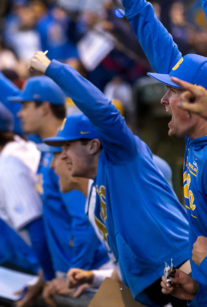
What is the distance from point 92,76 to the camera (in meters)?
7.80

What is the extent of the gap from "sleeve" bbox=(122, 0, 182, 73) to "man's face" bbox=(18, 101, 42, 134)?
1.59 meters

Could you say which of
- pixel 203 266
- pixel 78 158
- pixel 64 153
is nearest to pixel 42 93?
pixel 64 153

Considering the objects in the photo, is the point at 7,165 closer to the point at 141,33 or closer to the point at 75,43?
the point at 141,33

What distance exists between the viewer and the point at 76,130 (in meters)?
3.28

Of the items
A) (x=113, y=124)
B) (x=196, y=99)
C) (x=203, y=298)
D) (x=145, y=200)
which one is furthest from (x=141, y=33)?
(x=203, y=298)

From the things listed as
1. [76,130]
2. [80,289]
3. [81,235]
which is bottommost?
[80,289]

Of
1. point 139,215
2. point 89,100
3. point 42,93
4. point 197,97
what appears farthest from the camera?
point 42,93

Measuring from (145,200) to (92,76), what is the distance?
4976 mm

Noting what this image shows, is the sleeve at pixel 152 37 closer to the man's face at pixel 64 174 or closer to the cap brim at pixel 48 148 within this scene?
the man's face at pixel 64 174

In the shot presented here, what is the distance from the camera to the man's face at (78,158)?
10.7 feet

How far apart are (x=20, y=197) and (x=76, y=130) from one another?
1330 millimetres

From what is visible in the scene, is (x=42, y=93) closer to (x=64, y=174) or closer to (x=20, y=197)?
(x=20, y=197)

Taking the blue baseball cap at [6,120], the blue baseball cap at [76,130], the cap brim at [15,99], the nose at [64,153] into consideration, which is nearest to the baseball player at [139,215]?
the blue baseball cap at [76,130]

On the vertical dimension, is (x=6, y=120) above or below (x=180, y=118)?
below
